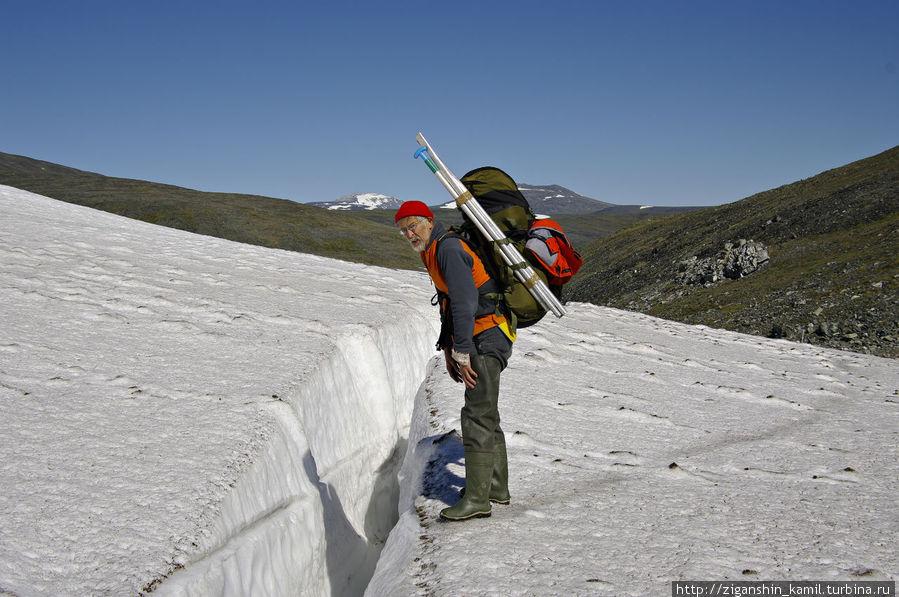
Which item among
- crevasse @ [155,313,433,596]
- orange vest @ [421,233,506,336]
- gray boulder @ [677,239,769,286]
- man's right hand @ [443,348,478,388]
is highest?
gray boulder @ [677,239,769,286]

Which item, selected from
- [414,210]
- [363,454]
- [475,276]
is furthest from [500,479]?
[363,454]

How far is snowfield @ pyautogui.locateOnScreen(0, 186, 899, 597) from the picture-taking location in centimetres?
438

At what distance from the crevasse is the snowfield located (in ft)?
0.10

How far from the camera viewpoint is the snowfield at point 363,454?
4379mm

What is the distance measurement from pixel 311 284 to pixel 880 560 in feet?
37.3

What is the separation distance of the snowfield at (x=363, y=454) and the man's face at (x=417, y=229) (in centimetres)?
244

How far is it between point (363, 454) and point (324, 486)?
1589mm

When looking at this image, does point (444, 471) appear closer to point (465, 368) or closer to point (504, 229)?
point (465, 368)

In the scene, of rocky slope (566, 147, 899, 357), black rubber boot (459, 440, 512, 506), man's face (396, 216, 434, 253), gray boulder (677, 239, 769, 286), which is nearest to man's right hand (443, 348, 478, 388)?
black rubber boot (459, 440, 512, 506)

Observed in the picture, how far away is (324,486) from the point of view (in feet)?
23.6

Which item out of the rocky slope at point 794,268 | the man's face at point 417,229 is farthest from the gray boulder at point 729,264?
the man's face at point 417,229

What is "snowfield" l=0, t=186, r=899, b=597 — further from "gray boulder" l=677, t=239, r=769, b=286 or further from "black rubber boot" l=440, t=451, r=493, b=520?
"gray boulder" l=677, t=239, r=769, b=286

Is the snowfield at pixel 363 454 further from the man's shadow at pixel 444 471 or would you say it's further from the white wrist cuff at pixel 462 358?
the white wrist cuff at pixel 462 358

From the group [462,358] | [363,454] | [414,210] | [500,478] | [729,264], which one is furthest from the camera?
[729,264]
